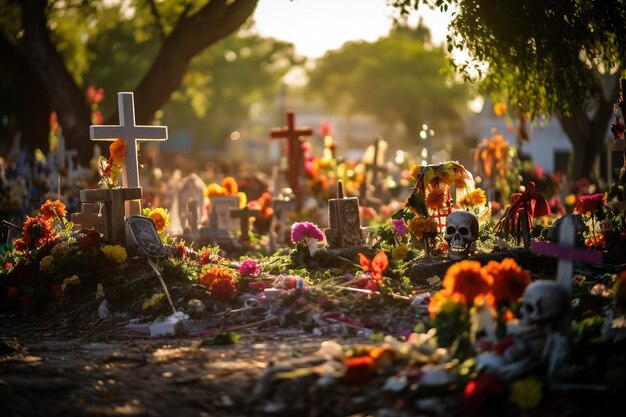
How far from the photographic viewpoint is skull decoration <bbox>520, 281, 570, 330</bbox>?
23.7 ft

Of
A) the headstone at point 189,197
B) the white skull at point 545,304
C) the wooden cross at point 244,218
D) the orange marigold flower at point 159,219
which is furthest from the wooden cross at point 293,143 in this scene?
the white skull at point 545,304

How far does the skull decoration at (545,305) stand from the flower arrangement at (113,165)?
692 centimetres

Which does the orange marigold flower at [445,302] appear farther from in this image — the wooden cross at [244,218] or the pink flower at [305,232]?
the wooden cross at [244,218]

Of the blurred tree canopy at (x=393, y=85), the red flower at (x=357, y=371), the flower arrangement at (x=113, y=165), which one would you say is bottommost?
the red flower at (x=357, y=371)

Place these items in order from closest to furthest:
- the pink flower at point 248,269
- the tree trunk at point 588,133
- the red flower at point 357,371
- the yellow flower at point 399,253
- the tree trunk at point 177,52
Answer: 1. the red flower at point 357,371
2. the pink flower at point 248,269
3. the yellow flower at point 399,253
4. the tree trunk at point 177,52
5. the tree trunk at point 588,133

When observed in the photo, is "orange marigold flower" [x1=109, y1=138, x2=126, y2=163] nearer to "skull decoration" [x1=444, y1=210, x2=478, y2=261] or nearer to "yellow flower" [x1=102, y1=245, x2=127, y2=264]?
"yellow flower" [x1=102, y1=245, x2=127, y2=264]

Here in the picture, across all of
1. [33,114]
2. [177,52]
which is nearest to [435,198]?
[177,52]

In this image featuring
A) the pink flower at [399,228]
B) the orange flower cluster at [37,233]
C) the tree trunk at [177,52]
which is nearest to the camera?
the orange flower cluster at [37,233]

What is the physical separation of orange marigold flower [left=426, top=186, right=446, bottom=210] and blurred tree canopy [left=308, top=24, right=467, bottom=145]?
63964 mm

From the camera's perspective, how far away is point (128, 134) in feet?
43.5

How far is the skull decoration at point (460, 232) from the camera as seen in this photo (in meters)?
12.0

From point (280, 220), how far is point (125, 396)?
12.2 m

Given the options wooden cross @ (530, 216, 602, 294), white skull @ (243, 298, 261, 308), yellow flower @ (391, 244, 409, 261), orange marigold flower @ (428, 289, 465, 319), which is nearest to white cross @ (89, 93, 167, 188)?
white skull @ (243, 298, 261, 308)

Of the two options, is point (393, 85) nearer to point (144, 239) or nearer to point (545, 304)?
point (144, 239)
